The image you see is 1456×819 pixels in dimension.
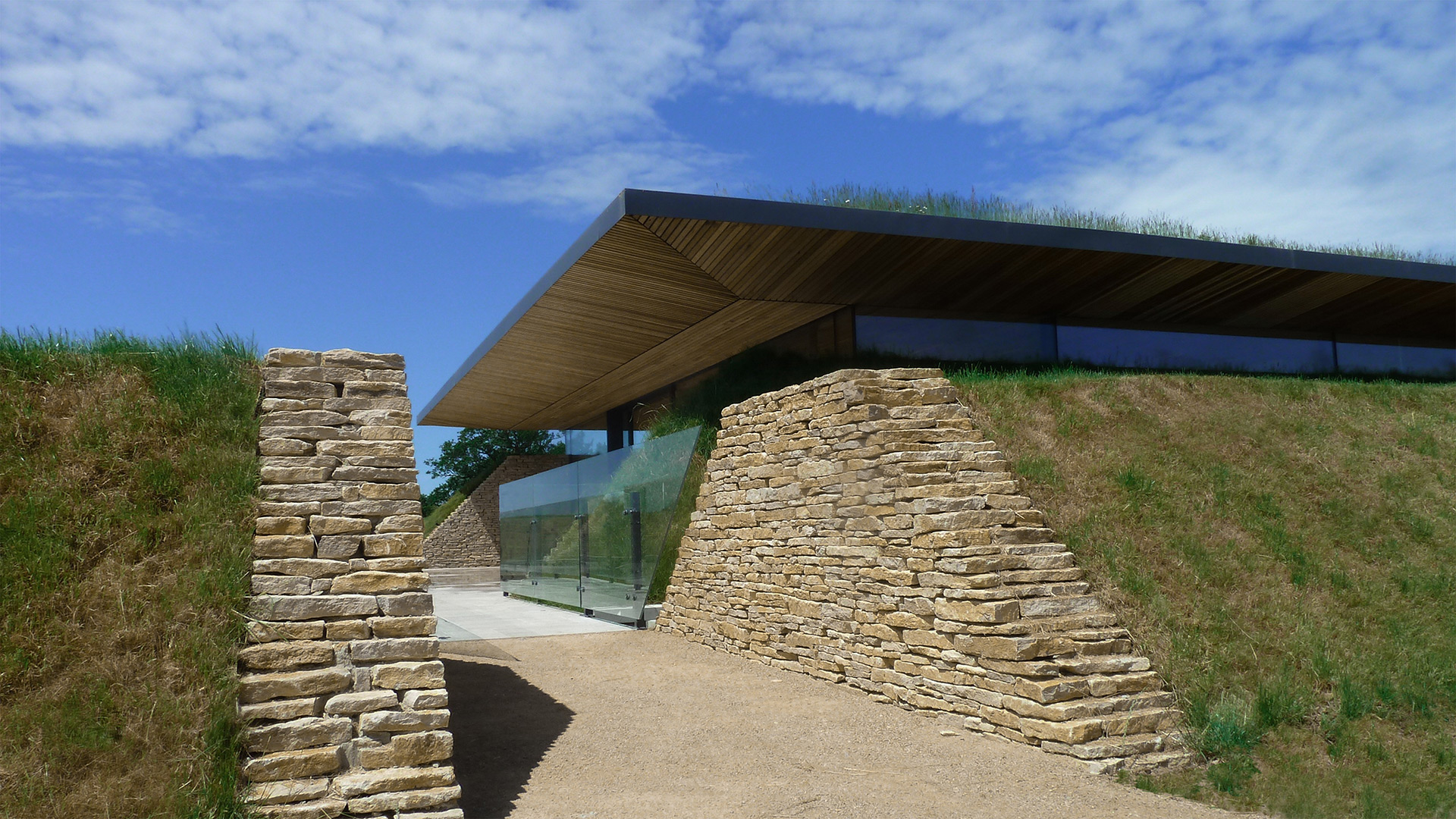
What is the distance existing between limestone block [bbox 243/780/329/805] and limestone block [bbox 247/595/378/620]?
93 centimetres

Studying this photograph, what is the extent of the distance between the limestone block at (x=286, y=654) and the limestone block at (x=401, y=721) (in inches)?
16.3

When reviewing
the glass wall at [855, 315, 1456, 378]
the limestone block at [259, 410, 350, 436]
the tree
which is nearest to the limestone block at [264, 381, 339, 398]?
the limestone block at [259, 410, 350, 436]

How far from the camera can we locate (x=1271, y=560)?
8.27 metres

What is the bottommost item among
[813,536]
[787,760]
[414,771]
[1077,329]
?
[787,760]

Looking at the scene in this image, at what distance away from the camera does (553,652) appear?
10.7m

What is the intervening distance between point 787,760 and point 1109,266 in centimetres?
932

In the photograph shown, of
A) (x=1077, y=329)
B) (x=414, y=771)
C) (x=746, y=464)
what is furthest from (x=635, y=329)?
(x=414, y=771)

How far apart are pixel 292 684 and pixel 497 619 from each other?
9.33m

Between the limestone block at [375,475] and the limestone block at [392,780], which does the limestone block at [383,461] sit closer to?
the limestone block at [375,475]

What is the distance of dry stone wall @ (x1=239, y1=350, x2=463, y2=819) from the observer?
5039 mm

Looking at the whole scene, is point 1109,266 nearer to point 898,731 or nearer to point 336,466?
point 898,731

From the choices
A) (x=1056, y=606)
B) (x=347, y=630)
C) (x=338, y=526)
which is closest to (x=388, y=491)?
(x=338, y=526)

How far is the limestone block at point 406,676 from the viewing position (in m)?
5.38

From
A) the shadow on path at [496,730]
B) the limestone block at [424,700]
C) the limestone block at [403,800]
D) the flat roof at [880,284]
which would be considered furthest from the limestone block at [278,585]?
the flat roof at [880,284]
